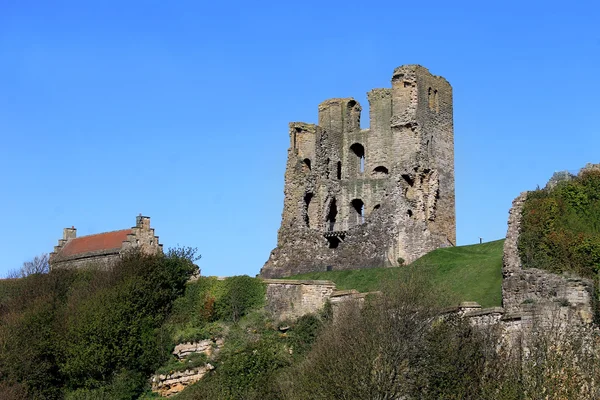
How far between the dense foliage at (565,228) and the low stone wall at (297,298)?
31.2 ft

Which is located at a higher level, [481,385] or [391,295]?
[391,295]

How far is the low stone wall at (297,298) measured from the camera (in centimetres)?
4181

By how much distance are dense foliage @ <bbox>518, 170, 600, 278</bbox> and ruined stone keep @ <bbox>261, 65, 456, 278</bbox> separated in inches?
664

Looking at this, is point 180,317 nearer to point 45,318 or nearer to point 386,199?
point 45,318

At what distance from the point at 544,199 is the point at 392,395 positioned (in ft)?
29.5

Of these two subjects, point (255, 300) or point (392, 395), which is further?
point (255, 300)

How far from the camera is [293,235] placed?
185 feet

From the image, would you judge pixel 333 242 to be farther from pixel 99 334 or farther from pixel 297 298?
pixel 99 334

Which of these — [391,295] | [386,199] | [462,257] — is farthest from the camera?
[386,199]

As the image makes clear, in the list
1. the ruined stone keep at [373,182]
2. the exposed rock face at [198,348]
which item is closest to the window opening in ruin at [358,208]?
the ruined stone keep at [373,182]

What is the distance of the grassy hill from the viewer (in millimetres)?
39938

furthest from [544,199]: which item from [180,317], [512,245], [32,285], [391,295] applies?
[32,285]

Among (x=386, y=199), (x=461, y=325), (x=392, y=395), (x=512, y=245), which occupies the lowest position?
(x=392, y=395)

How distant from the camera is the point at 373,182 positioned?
184ft
